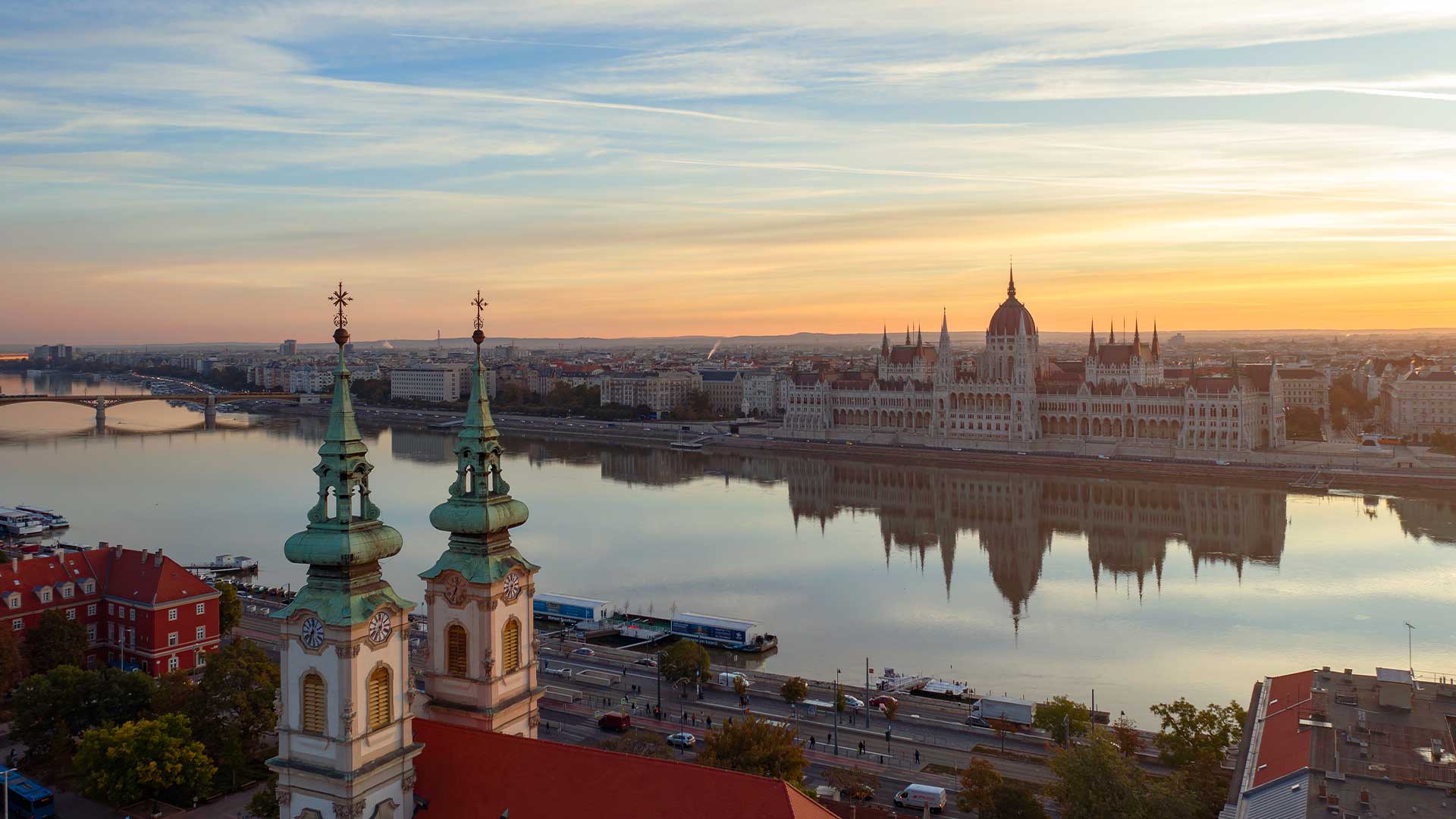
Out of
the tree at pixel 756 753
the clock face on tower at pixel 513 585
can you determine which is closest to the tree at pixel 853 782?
the tree at pixel 756 753

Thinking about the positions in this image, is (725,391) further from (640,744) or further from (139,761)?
(139,761)

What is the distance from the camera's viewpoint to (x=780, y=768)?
1139cm

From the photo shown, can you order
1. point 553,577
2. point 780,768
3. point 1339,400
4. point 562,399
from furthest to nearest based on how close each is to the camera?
point 562,399 < point 1339,400 < point 553,577 < point 780,768

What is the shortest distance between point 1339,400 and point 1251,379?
71.3ft

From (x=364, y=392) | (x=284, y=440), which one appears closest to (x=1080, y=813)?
(x=284, y=440)

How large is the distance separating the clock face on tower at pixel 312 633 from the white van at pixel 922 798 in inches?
298

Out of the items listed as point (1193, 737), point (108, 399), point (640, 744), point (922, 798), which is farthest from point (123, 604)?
point (108, 399)

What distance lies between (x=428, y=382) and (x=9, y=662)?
8119 centimetres

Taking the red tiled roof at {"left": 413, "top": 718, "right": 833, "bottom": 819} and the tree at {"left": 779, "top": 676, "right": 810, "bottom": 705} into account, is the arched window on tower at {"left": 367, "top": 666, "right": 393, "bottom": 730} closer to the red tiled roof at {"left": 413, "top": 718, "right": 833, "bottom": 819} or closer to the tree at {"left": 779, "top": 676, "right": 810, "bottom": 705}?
the red tiled roof at {"left": 413, "top": 718, "right": 833, "bottom": 819}

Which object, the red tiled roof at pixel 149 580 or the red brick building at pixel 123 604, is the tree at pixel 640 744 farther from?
the red tiled roof at pixel 149 580

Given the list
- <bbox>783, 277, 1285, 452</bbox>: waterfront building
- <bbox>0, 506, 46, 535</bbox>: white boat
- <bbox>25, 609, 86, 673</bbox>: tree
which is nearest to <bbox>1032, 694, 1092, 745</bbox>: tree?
<bbox>25, 609, 86, 673</bbox>: tree

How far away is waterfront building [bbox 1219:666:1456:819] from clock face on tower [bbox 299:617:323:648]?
26.3ft

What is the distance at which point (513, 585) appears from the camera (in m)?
9.67

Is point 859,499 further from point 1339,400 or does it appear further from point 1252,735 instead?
point 1339,400
